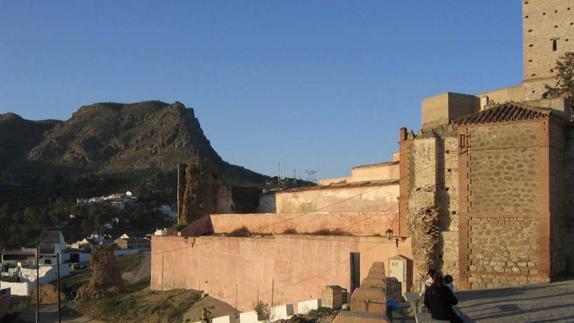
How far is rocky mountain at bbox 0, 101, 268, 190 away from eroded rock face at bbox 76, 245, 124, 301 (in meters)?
64.9

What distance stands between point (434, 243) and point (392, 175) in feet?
31.4

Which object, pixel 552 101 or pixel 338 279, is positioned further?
pixel 338 279

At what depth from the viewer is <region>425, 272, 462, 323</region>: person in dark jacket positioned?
24.4 feet

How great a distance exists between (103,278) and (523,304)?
27.0 m

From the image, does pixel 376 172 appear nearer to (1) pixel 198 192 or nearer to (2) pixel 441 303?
(1) pixel 198 192

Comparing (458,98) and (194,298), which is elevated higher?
(458,98)

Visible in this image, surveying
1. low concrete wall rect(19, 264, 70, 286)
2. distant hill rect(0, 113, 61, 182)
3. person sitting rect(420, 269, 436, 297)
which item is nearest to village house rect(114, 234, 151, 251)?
low concrete wall rect(19, 264, 70, 286)

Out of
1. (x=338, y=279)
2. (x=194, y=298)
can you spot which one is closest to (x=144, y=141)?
(x=194, y=298)

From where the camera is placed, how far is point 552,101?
15070mm

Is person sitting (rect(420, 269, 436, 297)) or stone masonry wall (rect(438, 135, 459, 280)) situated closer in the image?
person sitting (rect(420, 269, 436, 297))

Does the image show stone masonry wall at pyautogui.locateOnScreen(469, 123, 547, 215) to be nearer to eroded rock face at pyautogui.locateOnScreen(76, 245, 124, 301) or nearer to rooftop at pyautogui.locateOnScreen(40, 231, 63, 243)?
eroded rock face at pyautogui.locateOnScreen(76, 245, 124, 301)

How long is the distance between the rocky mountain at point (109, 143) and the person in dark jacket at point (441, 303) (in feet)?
303

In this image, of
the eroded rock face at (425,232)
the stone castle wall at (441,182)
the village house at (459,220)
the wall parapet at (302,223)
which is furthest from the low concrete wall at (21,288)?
the stone castle wall at (441,182)

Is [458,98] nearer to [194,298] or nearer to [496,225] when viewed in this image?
[496,225]
